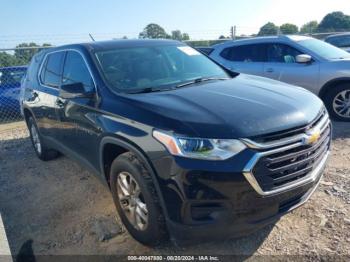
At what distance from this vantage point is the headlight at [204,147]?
2445 mm

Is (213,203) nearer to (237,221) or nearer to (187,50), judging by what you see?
(237,221)

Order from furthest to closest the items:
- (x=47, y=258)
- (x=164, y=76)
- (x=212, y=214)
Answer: (x=164, y=76) → (x=47, y=258) → (x=212, y=214)

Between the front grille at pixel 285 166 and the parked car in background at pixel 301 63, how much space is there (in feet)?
13.2

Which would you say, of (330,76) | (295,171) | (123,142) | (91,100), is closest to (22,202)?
(91,100)

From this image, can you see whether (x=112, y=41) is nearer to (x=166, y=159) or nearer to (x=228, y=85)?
(x=228, y=85)

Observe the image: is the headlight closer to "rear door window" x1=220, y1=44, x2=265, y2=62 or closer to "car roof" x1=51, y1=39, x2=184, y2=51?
"car roof" x1=51, y1=39, x2=184, y2=51

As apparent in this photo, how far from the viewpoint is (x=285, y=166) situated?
101 inches

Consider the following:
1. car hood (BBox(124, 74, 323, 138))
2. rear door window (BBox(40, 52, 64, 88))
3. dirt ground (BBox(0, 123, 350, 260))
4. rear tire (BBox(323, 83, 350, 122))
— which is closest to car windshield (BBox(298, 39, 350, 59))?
rear tire (BBox(323, 83, 350, 122))

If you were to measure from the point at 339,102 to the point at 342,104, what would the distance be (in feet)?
0.21

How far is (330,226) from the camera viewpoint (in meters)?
3.20

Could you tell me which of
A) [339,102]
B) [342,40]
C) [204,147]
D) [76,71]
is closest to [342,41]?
[342,40]

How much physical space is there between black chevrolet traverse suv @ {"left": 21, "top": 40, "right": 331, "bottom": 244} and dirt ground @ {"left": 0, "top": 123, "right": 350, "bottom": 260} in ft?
1.25

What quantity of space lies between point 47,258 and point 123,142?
1.30 meters

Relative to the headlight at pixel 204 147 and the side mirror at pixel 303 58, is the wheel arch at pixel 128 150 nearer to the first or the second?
the headlight at pixel 204 147
